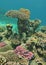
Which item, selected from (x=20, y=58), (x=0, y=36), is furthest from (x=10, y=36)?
(x=20, y=58)

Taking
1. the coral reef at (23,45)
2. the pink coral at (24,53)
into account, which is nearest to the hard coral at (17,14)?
the coral reef at (23,45)

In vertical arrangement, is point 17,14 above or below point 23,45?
above

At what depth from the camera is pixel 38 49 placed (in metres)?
6.46

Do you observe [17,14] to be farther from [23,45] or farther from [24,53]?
[24,53]

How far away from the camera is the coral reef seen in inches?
173

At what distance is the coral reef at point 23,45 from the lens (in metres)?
4.40

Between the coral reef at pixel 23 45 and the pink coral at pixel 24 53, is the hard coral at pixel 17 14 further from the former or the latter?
the pink coral at pixel 24 53

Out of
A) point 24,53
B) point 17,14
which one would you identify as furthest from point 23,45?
point 17,14

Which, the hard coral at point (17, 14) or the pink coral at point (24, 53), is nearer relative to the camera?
the pink coral at point (24, 53)

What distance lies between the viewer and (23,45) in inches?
255

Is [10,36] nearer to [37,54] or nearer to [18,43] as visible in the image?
[18,43]

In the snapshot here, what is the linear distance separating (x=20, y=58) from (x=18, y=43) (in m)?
2.36

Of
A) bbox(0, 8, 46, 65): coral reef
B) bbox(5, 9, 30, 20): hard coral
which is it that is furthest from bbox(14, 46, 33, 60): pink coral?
bbox(5, 9, 30, 20): hard coral

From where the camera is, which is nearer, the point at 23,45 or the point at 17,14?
the point at 23,45
